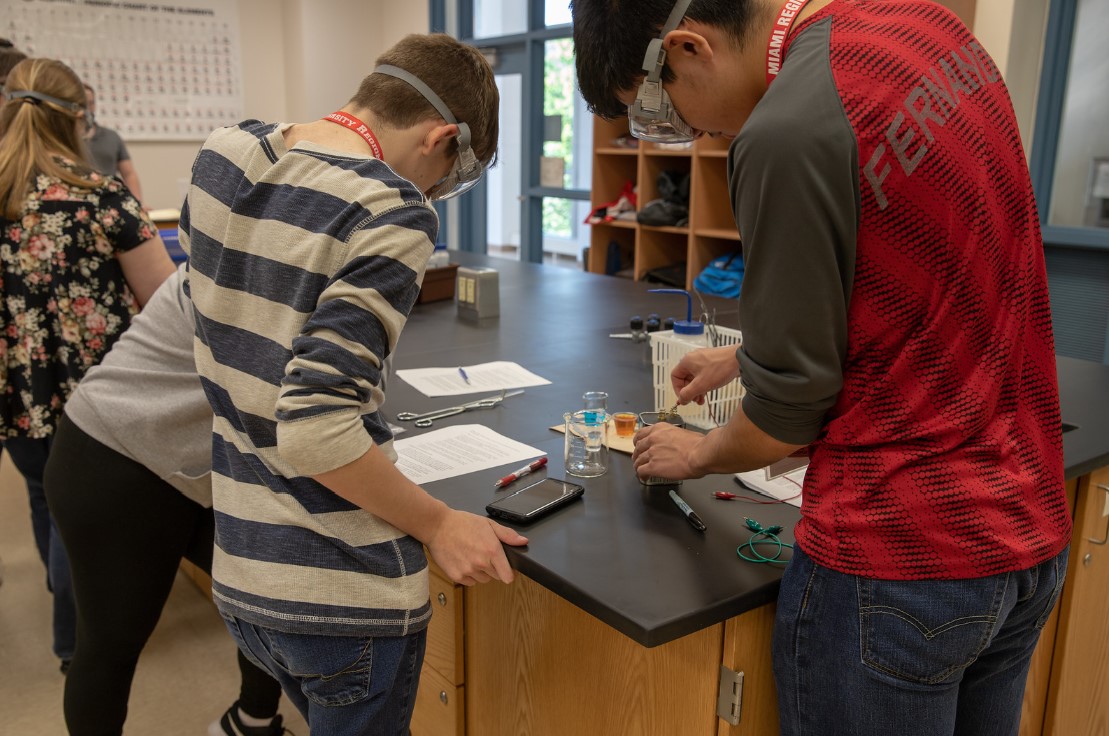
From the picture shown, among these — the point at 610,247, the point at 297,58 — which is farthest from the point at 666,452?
the point at 297,58

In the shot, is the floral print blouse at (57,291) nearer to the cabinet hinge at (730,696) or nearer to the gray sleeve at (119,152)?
the cabinet hinge at (730,696)

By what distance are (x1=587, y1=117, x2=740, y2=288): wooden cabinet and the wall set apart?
1.91m

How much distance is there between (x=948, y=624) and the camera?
853 mm

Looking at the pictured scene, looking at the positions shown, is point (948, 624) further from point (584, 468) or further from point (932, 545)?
point (584, 468)

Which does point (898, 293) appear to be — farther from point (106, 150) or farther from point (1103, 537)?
point (106, 150)

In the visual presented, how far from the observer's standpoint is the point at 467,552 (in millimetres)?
1064

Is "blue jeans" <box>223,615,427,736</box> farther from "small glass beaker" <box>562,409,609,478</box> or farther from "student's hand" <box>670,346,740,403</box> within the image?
"student's hand" <box>670,346,740,403</box>

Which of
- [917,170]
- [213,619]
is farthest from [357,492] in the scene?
[213,619]

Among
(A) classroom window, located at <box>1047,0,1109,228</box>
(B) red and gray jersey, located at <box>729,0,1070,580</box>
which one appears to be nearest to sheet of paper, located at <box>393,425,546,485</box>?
(B) red and gray jersey, located at <box>729,0,1070,580</box>

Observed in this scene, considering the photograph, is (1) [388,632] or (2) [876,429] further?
(1) [388,632]

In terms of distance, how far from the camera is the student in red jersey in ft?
2.57

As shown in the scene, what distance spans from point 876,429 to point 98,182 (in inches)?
68.4

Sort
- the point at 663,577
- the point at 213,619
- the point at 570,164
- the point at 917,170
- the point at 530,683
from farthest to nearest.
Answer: the point at 570,164
the point at 213,619
the point at 530,683
the point at 663,577
the point at 917,170

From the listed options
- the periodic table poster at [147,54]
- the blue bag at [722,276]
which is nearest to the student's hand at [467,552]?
the blue bag at [722,276]
